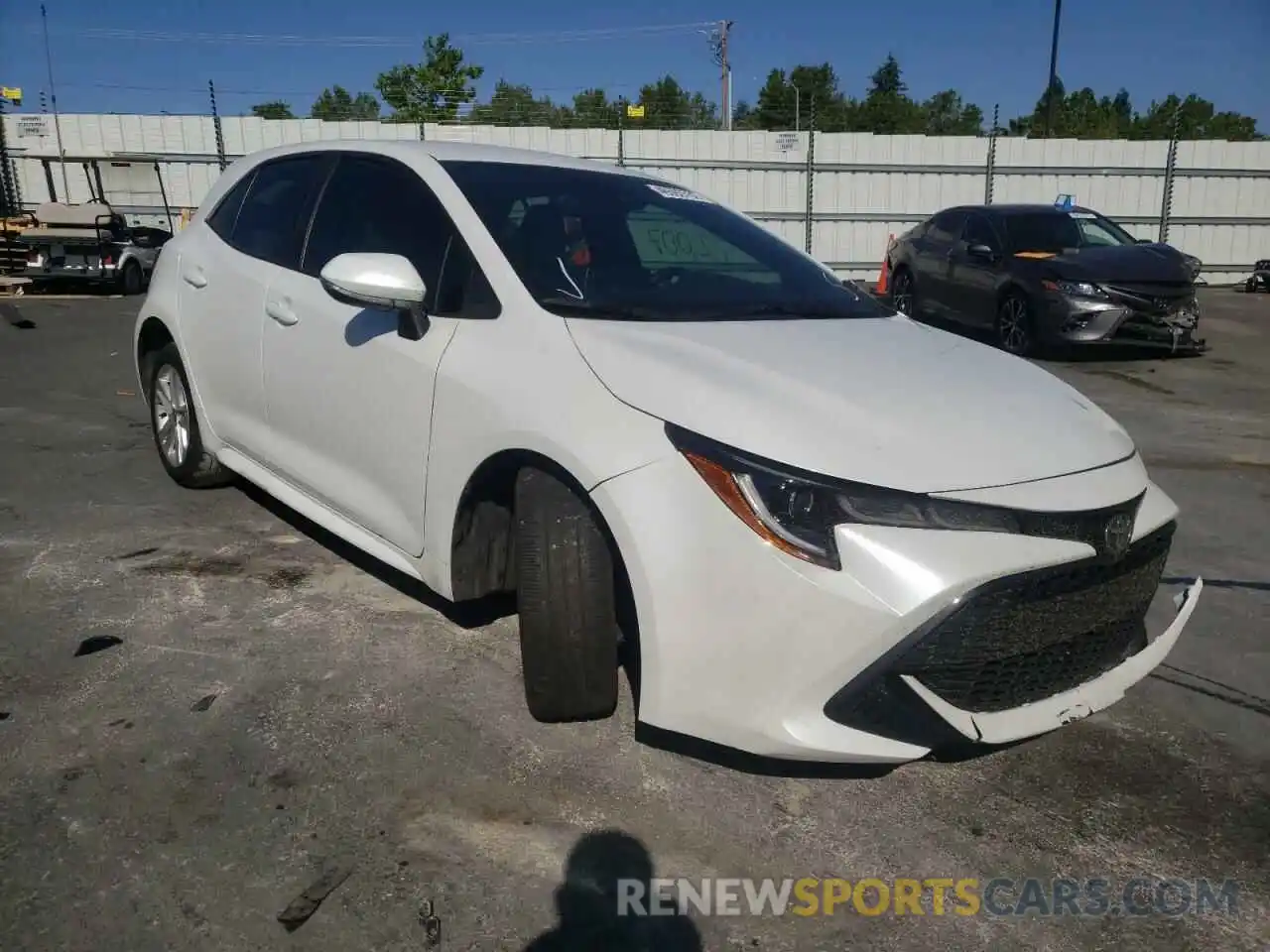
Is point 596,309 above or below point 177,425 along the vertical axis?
above

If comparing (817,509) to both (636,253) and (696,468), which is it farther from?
(636,253)

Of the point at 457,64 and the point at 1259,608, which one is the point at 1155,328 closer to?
the point at 1259,608

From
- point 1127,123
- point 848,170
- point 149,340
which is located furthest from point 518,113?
point 1127,123

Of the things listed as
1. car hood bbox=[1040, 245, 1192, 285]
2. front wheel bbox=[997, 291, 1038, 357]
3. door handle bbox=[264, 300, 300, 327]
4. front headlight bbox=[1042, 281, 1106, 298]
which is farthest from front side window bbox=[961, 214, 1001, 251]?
door handle bbox=[264, 300, 300, 327]

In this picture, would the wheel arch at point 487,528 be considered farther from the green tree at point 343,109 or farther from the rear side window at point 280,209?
the green tree at point 343,109

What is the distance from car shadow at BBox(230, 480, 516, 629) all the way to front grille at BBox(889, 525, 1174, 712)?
1.43 metres

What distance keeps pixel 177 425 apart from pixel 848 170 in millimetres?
16453

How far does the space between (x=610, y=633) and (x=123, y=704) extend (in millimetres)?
1398

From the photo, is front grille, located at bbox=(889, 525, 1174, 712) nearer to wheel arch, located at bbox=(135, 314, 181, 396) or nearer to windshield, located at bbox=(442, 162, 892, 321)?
windshield, located at bbox=(442, 162, 892, 321)

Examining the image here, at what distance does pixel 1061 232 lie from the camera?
10.1 meters

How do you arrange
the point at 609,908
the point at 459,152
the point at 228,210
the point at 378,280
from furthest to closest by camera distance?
the point at 228,210, the point at 459,152, the point at 378,280, the point at 609,908

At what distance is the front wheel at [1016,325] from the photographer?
31.5 feet

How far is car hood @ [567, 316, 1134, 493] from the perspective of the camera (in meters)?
2.18

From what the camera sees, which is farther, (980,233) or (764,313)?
(980,233)
